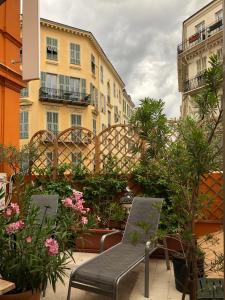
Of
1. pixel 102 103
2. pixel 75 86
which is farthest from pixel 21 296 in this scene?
pixel 102 103

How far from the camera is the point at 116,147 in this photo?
548cm

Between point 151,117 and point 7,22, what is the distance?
456 cm

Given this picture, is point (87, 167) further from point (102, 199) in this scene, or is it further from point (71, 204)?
point (71, 204)

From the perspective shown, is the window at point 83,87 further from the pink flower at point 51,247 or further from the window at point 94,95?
the pink flower at point 51,247

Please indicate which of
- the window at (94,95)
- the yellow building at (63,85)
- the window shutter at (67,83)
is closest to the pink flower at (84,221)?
the yellow building at (63,85)

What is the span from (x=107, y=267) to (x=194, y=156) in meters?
1.67

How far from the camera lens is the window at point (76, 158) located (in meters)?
5.34

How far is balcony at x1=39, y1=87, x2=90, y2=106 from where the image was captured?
66.5ft

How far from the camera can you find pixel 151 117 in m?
1.95

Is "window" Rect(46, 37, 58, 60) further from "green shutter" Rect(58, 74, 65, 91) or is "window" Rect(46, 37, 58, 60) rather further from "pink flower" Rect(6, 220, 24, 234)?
"pink flower" Rect(6, 220, 24, 234)

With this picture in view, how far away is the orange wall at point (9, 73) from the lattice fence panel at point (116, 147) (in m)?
1.52

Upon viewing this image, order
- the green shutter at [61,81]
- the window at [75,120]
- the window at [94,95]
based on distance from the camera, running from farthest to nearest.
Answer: the window at [94,95]
the window at [75,120]
the green shutter at [61,81]

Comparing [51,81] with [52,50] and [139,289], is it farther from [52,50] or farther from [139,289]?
[139,289]

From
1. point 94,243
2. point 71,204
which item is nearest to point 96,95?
point 94,243
